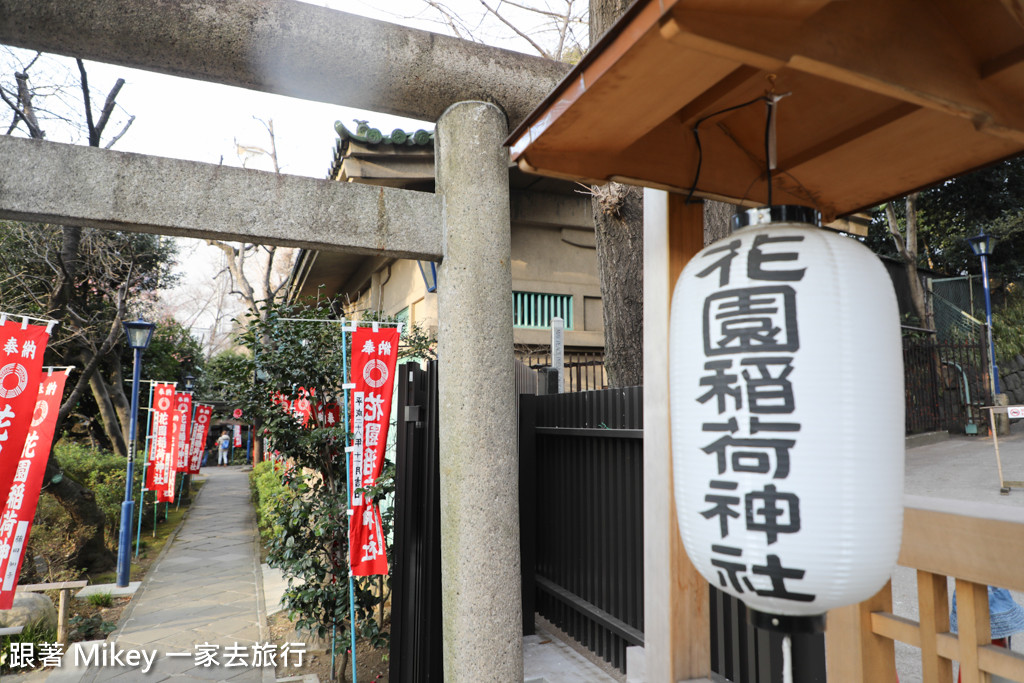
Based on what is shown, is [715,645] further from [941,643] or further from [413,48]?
[413,48]

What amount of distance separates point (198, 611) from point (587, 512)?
22.0 ft

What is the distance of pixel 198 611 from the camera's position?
29.2 feet

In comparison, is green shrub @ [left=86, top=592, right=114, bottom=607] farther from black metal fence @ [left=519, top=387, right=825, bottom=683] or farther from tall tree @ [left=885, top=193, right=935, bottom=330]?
tall tree @ [left=885, top=193, right=935, bottom=330]

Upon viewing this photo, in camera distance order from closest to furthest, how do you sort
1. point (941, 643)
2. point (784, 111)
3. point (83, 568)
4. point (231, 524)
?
point (941, 643) → point (784, 111) → point (83, 568) → point (231, 524)

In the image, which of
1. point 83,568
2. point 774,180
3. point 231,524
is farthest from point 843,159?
point 231,524

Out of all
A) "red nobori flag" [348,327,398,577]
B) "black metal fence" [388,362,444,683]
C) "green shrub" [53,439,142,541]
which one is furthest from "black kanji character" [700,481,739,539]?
"green shrub" [53,439,142,541]

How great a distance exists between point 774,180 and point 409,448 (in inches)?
134

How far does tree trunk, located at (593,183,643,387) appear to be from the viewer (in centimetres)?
577

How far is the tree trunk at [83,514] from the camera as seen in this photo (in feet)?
32.1

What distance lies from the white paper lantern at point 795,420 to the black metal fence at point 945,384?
13614 millimetres

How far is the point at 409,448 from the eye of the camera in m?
5.02

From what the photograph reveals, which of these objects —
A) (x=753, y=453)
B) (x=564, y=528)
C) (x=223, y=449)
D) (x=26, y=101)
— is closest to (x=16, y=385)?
(x=564, y=528)

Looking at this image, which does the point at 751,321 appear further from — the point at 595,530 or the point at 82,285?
the point at 82,285

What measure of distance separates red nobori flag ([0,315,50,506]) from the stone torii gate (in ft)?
8.00
